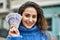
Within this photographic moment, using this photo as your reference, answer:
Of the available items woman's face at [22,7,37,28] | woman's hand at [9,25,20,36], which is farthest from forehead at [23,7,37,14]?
woman's hand at [9,25,20,36]

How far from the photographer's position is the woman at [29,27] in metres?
2.12

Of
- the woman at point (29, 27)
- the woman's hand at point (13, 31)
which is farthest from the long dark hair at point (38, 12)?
the woman's hand at point (13, 31)

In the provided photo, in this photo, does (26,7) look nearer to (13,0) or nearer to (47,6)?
(47,6)

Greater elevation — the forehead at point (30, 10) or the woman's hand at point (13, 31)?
the forehead at point (30, 10)

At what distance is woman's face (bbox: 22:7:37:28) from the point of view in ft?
7.18

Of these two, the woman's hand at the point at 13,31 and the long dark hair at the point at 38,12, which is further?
the long dark hair at the point at 38,12

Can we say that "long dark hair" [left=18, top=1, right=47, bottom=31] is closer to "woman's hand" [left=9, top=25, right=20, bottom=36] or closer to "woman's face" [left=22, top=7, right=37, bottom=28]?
"woman's face" [left=22, top=7, right=37, bottom=28]

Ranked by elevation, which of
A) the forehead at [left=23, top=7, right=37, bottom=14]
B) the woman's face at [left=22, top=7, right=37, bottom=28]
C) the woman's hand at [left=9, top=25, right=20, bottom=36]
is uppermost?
the forehead at [left=23, top=7, right=37, bottom=14]

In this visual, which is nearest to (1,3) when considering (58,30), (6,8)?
(6,8)

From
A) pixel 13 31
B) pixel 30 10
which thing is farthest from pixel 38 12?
pixel 13 31

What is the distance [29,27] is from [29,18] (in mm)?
72

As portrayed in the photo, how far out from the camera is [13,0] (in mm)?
12016

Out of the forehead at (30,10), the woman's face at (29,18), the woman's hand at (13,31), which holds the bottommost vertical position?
the woman's hand at (13,31)

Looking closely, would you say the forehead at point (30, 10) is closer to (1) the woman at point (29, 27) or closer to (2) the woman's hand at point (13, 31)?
(1) the woman at point (29, 27)
